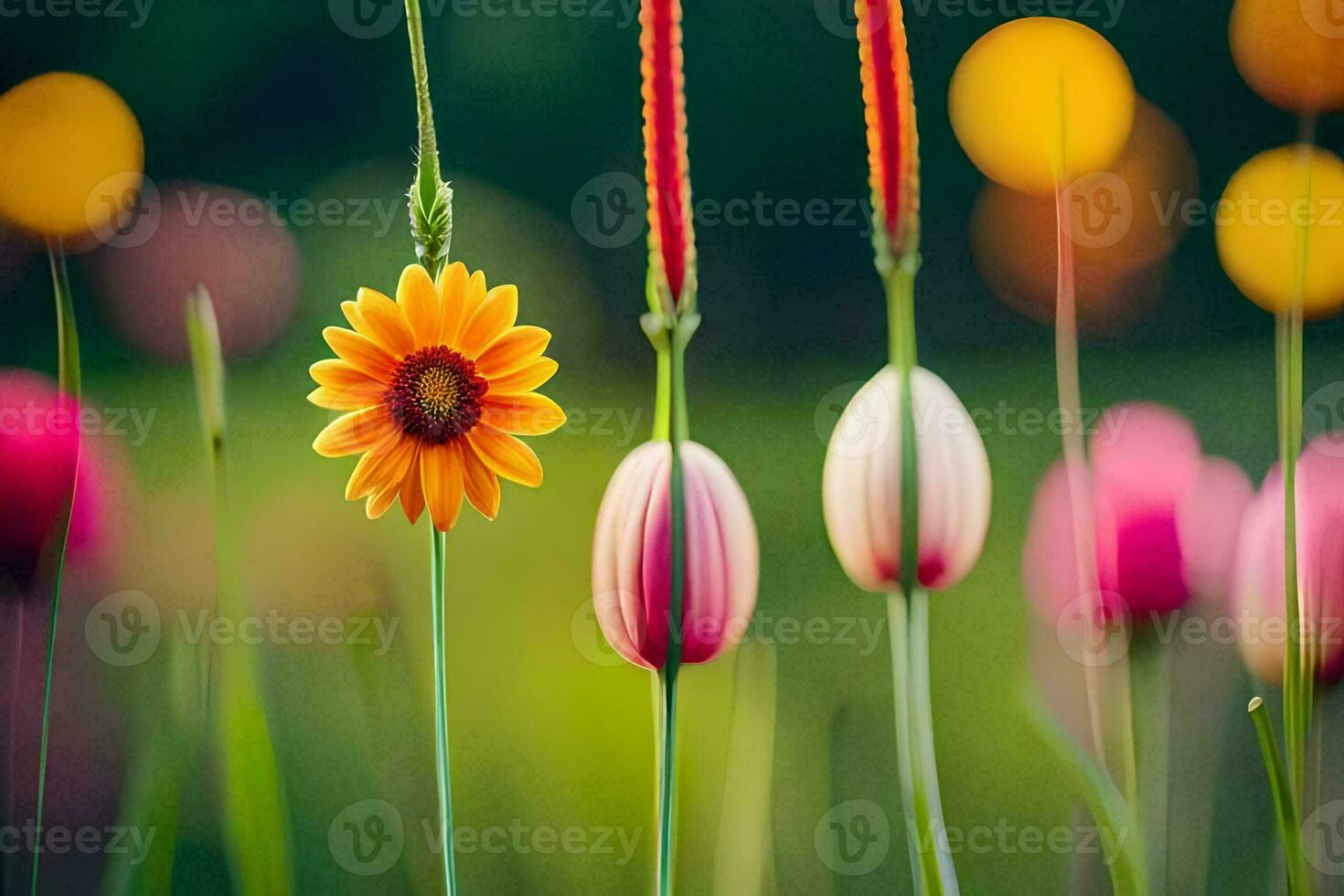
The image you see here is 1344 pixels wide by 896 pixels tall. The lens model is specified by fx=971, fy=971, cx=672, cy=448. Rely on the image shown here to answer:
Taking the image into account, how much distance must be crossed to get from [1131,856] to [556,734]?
404 mm

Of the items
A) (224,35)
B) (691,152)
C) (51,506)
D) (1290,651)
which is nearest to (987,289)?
(691,152)

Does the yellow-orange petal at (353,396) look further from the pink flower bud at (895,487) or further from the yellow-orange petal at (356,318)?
the pink flower bud at (895,487)

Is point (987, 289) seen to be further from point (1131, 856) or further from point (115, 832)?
point (115, 832)

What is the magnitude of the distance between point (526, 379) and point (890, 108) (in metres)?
0.31

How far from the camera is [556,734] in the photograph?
0.67 m

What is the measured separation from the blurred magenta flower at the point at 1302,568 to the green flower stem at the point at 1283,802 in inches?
1.2

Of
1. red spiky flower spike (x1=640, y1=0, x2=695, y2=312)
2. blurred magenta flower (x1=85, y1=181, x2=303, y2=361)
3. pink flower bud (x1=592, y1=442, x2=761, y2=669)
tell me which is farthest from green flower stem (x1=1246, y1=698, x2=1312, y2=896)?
blurred magenta flower (x1=85, y1=181, x2=303, y2=361)

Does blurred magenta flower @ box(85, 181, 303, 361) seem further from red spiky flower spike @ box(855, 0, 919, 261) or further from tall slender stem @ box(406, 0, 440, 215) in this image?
red spiky flower spike @ box(855, 0, 919, 261)

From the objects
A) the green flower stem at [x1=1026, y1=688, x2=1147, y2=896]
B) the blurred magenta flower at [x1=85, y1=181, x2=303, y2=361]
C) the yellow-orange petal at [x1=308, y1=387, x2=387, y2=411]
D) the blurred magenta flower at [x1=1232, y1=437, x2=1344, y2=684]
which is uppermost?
the blurred magenta flower at [x1=85, y1=181, x2=303, y2=361]

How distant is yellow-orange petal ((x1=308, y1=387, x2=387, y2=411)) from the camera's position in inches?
25.2

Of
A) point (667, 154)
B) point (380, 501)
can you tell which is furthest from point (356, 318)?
point (667, 154)

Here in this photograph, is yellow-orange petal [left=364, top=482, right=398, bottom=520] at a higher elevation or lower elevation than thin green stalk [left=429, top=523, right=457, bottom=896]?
higher

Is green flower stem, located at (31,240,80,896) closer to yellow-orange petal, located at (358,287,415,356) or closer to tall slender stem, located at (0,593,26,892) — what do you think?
tall slender stem, located at (0,593,26,892)

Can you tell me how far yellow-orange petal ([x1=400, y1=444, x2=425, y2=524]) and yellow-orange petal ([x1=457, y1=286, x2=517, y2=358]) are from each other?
0.08 m
